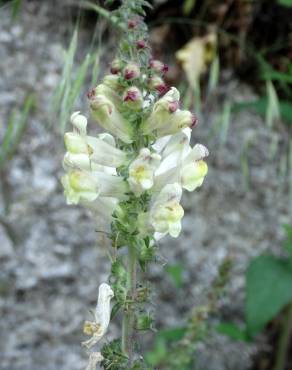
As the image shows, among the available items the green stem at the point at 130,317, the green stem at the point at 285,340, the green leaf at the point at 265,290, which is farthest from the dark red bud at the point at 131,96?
the green stem at the point at 285,340

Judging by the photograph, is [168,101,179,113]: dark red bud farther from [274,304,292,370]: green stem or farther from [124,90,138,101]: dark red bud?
[274,304,292,370]: green stem

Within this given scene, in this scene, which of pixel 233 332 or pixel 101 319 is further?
pixel 233 332

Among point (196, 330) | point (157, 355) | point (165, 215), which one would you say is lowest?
point (157, 355)

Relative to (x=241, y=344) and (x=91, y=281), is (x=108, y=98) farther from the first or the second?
(x=241, y=344)

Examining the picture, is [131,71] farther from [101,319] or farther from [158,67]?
[101,319]

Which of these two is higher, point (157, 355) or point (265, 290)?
point (265, 290)

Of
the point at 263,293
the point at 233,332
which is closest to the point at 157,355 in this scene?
the point at 233,332

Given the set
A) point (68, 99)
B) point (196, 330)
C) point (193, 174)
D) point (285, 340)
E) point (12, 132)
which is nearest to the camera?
point (193, 174)

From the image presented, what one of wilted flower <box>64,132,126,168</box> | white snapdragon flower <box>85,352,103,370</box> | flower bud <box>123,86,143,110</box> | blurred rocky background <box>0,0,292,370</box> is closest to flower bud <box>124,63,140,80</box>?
flower bud <box>123,86,143,110</box>
